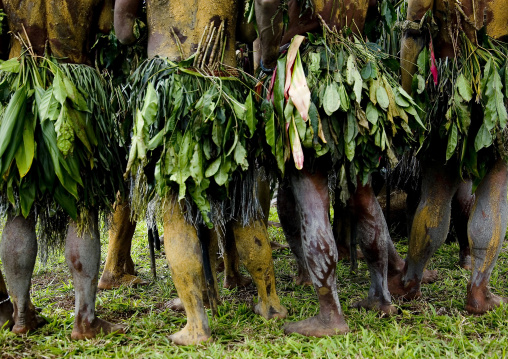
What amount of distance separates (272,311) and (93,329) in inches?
39.2

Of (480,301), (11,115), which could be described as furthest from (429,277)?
(11,115)

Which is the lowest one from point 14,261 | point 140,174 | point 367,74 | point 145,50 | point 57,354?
point 57,354

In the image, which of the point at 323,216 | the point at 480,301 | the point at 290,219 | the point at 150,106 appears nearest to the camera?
the point at 150,106

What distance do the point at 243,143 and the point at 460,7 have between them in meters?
1.45

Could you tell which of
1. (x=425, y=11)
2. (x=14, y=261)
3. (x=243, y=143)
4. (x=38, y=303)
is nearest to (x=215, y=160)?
(x=243, y=143)

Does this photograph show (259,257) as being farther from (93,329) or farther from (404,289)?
(404,289)

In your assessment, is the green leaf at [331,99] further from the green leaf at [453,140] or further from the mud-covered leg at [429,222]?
the mud-covered leg at [429,222]

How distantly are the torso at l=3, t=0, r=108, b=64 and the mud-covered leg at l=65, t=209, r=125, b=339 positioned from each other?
95 centimetres

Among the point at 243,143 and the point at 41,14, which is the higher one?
the point at 41,14

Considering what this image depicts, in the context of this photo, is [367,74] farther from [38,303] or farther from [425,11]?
[38,303]

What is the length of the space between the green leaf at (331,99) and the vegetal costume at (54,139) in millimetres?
1189

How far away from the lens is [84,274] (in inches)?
113

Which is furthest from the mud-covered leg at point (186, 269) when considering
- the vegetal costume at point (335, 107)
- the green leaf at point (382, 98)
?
the green leaf at point (382, 98)

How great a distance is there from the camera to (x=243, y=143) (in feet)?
8.78
